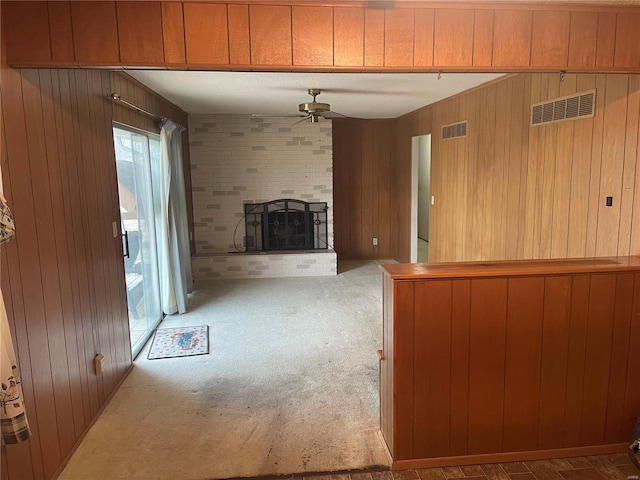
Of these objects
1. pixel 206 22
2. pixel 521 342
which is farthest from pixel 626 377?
pixel 206 22

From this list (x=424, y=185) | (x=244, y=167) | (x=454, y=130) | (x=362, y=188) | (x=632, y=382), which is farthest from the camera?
(x=424, y=185)

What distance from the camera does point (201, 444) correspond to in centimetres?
236

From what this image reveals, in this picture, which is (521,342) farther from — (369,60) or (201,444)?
(201,444)

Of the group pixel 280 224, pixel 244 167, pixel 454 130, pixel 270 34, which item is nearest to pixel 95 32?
pixel 270 34

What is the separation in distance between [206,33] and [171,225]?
2.80 meters

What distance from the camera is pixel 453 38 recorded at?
1909 mm

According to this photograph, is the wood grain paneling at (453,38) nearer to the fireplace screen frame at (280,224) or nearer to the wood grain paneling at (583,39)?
the wood grain paneling at (583,39)

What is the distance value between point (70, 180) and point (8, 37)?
32.3 inches

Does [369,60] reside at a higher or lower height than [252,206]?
higher

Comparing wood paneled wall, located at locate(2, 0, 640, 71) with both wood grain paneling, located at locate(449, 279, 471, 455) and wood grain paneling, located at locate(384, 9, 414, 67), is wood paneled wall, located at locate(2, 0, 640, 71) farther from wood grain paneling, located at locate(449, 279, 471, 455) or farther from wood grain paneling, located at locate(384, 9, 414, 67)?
wood grain paneling, located at locate(449, 279, 471, 455)

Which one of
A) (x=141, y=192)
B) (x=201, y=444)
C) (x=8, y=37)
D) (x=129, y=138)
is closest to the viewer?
(x=8, y=37)

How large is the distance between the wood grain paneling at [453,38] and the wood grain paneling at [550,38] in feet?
0.98

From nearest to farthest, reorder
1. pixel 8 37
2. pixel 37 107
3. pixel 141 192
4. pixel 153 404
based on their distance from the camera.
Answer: pixel 8 37 < pixel 37 107 < pixel 153 404 < pixel 141 192

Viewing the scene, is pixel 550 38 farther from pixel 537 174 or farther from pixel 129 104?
pixel 129 104
